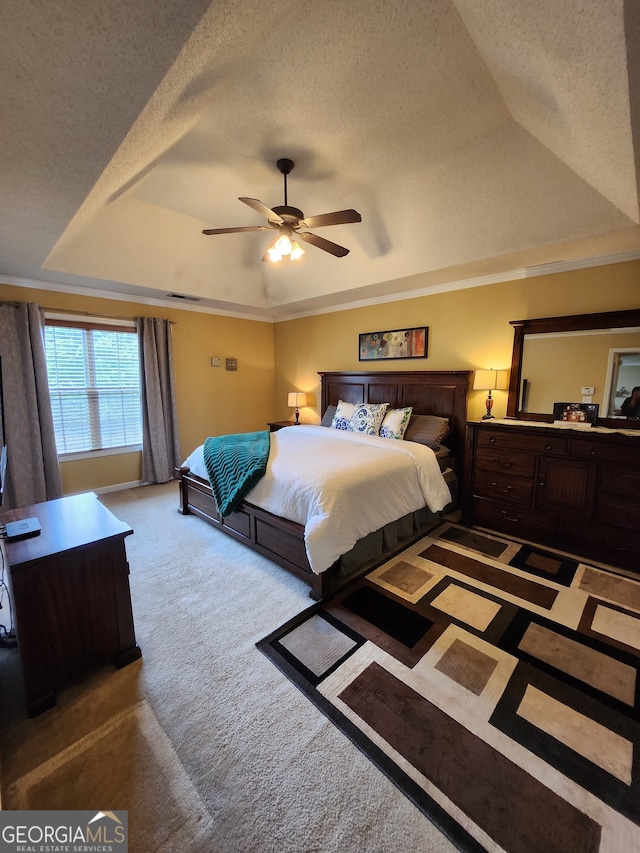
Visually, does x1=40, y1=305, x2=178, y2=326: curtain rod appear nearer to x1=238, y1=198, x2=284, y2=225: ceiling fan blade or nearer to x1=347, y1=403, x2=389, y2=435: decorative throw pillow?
x1=238, y1=198, x2=284, y2=225: ceiling fan blade

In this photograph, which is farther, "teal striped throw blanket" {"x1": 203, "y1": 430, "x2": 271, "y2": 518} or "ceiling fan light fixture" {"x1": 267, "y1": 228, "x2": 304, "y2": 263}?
"teal striped throw blanket" {"x1": 203, "y1": 430, "x2": 271, "y2": 518}

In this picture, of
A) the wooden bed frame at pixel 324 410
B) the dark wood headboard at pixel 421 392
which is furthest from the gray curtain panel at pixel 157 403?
the dark wood headboard at pixel 421 392

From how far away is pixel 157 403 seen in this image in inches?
172

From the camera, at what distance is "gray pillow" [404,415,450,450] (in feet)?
11.5

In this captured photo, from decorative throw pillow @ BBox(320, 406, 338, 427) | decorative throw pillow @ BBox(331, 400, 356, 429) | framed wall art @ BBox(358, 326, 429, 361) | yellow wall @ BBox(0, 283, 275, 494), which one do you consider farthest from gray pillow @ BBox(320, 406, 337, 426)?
yellow wall @ BBox(0, 283, 275, 494)

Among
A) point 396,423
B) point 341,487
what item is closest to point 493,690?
point 341,487

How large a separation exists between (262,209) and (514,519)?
319 cm

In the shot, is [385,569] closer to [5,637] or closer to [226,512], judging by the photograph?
[226,512]

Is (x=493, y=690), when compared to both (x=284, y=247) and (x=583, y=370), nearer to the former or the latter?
(x=583, y=370)

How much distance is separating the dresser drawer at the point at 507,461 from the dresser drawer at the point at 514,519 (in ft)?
1.02

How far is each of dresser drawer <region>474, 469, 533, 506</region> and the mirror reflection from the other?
747 millimetres

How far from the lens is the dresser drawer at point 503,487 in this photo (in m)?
2.95

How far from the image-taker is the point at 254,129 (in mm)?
2170

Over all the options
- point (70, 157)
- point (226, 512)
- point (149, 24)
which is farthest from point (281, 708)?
point (70, 157)
